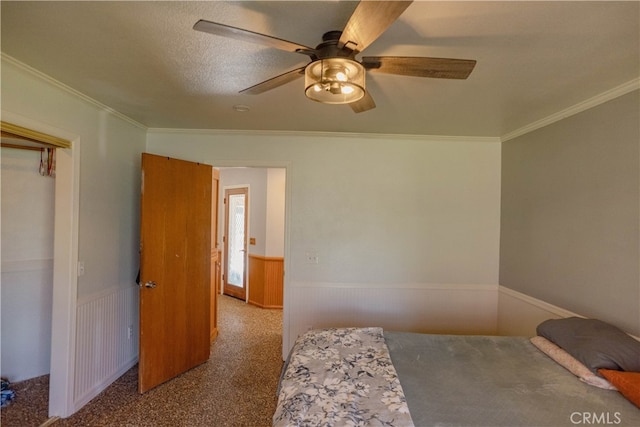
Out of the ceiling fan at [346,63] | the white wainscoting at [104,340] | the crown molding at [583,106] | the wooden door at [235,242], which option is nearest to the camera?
the ceiling fan at [346,63]

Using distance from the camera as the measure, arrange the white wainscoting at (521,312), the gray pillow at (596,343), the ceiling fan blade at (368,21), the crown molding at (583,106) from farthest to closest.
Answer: the white wainscoting at (521,312) → the crown molding at (583,106) → the gray pillow at (596,343) → the ceiling fan blade at (368,21)

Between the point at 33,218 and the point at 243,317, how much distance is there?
8.92 feet

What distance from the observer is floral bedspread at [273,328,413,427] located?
4.33ft

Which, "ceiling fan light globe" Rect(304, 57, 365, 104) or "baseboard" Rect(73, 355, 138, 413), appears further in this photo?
"baseboard" Rect(73, 355, 138, 413)

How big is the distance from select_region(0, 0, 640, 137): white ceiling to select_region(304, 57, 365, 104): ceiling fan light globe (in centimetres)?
22

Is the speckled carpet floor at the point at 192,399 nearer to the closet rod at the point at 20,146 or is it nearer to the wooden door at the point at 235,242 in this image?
the closet rod at the point at 20,146

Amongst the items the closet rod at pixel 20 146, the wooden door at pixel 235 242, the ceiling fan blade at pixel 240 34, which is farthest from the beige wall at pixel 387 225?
the wooden door at pixel 235 242

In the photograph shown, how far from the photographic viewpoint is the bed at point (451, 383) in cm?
135

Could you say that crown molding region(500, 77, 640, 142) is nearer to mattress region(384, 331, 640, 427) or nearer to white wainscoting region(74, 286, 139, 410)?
mattress region(384, 331, 640, 427)

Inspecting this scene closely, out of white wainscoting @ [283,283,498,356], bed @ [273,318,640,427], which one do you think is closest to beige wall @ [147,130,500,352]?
white wainscoting @ [283,283,498,356]

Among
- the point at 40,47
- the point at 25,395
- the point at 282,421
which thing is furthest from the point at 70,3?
the point at 25,395

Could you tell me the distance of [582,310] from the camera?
2.31 metres

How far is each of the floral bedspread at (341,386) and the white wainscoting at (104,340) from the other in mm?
1720

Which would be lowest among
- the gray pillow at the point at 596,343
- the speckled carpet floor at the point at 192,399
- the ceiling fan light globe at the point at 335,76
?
the speckled carpet floor at the point at 192,399
